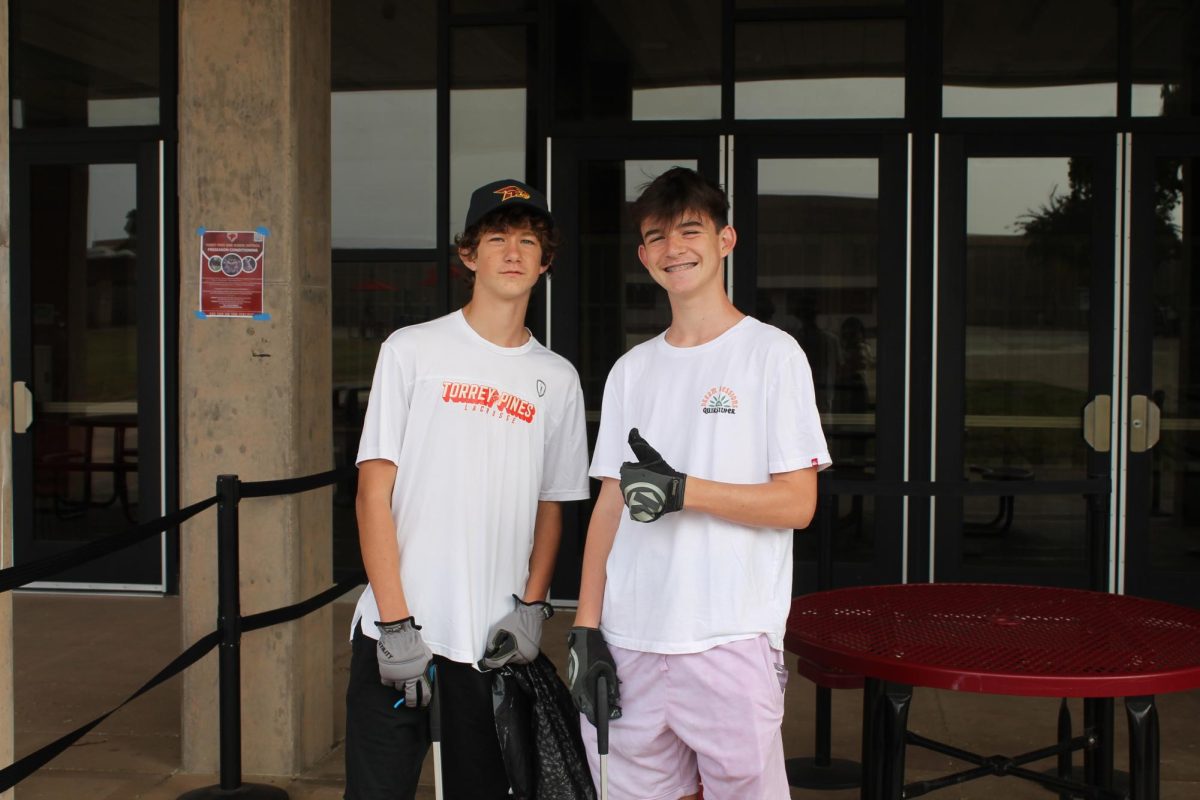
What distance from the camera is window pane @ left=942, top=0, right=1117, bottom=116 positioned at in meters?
6.73

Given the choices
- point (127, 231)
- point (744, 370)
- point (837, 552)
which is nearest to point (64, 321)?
point (127, 231)

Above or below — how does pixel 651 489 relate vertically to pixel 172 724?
above

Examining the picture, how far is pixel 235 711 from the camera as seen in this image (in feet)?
13.4

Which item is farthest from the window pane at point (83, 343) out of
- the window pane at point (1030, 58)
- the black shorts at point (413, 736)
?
the black shorts at point (413, 736)

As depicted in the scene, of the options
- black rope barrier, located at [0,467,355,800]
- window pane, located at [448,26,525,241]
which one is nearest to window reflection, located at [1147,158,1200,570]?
window pane, located at [448,26,525,241]

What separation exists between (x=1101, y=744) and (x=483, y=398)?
2205mm

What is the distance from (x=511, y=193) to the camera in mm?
2957

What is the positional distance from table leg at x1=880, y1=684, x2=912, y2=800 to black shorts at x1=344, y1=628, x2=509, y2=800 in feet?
3.06

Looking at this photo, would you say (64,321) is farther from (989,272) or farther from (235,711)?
(989,272)

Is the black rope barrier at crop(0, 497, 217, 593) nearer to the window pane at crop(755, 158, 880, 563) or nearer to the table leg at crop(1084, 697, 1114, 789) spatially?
the table leg at crop(1084, 697, 1114, 789)

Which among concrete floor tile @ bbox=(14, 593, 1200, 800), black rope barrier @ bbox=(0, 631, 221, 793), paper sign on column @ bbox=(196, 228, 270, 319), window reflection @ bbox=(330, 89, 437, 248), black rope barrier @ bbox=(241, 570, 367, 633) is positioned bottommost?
concrete floor tile @ bbox=(14, 593, 1200, 800)

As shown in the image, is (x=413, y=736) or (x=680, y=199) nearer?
(x=680, y=199)

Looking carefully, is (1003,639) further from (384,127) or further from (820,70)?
(384,127)

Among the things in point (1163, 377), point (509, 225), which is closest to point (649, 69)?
point (1163, 377)
